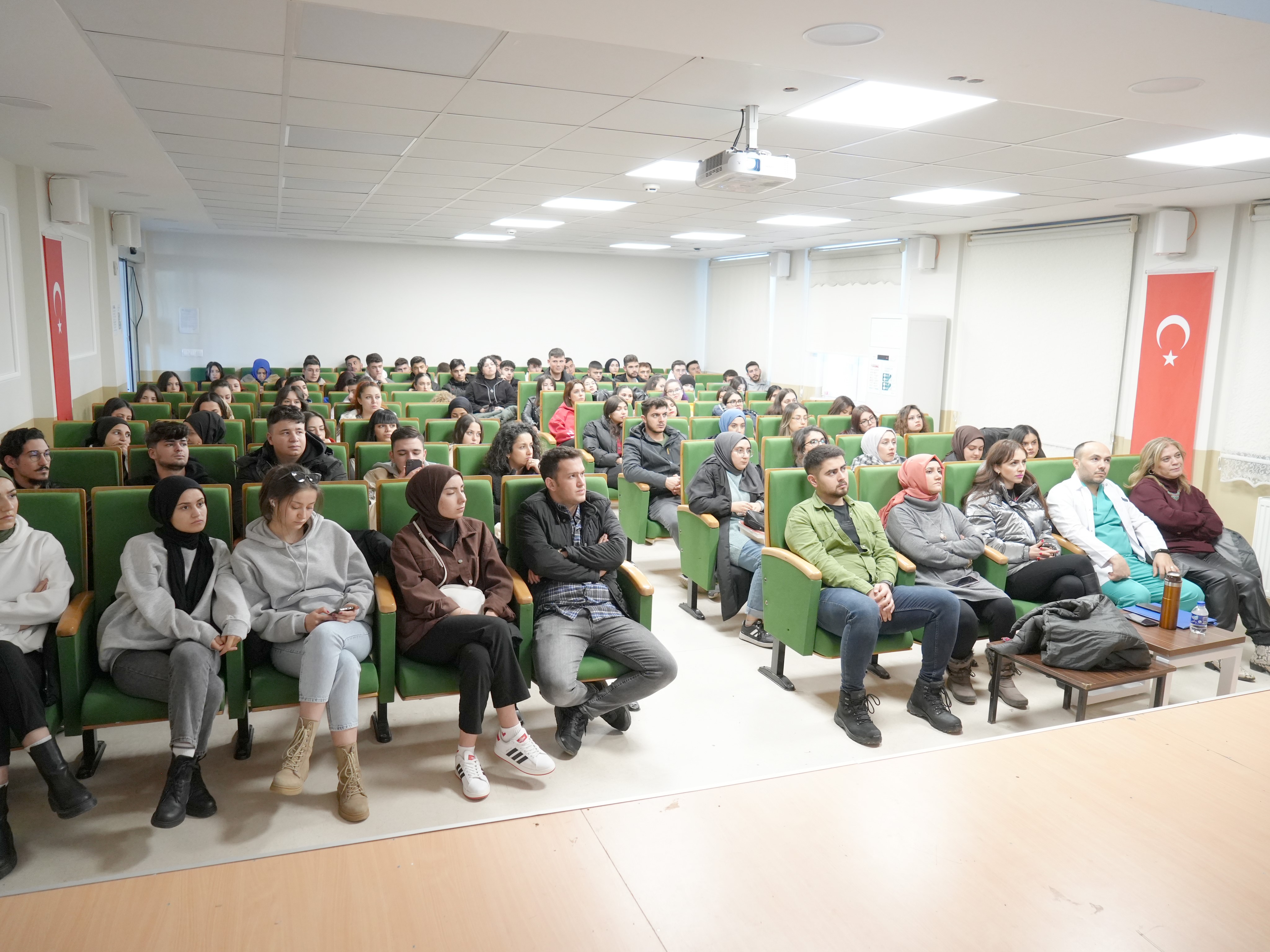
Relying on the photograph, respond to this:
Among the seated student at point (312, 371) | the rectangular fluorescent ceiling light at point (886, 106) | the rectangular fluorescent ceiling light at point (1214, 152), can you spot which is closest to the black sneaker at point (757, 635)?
the rectangular fluorescent ceiling light at point (886, 106)

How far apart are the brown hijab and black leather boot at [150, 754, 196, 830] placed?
1.10 meters

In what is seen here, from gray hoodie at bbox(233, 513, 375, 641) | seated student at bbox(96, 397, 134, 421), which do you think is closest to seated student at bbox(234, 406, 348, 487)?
gray hoodie at bbox(233, 513, 375, 641)

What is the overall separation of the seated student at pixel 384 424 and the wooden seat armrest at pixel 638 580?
2207 millimetres

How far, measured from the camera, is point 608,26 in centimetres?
A: 257

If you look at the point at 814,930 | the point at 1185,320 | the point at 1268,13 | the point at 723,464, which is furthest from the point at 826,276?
the point at 814,930

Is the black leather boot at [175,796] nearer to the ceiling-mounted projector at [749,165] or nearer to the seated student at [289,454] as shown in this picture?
the seated student at [289,454]

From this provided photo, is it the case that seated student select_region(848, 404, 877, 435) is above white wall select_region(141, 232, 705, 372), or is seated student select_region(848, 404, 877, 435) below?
below

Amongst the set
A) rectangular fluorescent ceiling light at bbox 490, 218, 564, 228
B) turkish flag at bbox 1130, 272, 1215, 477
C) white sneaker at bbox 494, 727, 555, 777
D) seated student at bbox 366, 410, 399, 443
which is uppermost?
rectangular fluorescent ceiling light at bbox 490, 218, 564, 228

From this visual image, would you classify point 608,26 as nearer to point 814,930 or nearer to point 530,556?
point 530,556

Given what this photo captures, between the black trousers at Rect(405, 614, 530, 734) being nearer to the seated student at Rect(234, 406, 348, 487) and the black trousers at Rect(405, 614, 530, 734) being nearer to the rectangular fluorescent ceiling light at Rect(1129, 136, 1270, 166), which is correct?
the seated student at Rect(234, 406, 348, 487)

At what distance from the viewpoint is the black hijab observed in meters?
2.90

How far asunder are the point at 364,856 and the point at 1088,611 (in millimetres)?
3289

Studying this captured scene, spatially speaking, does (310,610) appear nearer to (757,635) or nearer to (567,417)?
(757,635)

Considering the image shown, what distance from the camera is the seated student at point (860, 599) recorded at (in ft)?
11.6
